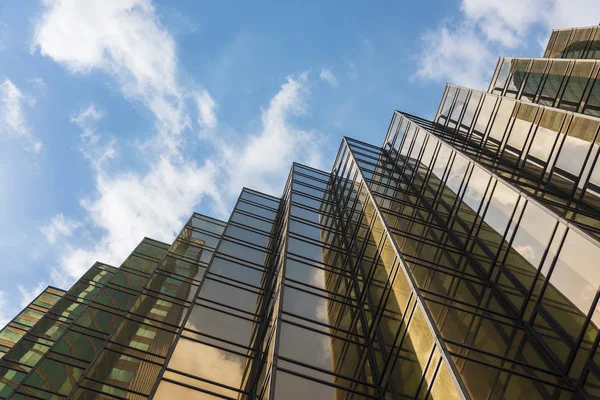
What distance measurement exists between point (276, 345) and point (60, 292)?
30.2 meters

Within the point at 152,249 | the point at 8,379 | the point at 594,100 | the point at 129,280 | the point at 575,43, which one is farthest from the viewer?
the point at 575,43

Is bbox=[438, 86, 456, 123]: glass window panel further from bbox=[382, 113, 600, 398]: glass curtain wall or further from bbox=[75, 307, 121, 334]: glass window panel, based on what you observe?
bbox=[75, 307, 121, 334]: glass window panel

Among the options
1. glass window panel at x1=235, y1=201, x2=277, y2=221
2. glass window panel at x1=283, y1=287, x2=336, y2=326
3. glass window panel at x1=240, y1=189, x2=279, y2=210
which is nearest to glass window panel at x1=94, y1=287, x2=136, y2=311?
glass window panel at x1=235, y1=201, x2=277, y2=221

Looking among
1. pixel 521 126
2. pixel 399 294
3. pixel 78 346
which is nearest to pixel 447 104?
pixel 521 126

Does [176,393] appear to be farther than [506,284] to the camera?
No

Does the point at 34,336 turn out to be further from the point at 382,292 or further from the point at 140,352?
the point at 382,292

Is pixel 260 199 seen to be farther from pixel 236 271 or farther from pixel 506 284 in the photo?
pixel 506 284

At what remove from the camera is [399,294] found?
18.1 m

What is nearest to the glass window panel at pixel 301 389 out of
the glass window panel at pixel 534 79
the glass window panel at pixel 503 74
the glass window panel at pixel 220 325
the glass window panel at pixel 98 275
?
the glass window panel at pixel 220 325

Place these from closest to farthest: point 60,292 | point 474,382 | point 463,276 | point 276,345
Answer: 1. point 474,382
2. point 276,345
3. point 463,276
4. point 60,292

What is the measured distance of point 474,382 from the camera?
13.2 m

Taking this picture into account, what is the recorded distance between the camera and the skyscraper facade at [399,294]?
47.6ft

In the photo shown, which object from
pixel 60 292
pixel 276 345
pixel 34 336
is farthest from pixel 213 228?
pixel 276 345

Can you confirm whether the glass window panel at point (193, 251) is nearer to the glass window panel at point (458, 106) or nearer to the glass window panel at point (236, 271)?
the glass window panel at point (236, 271)
